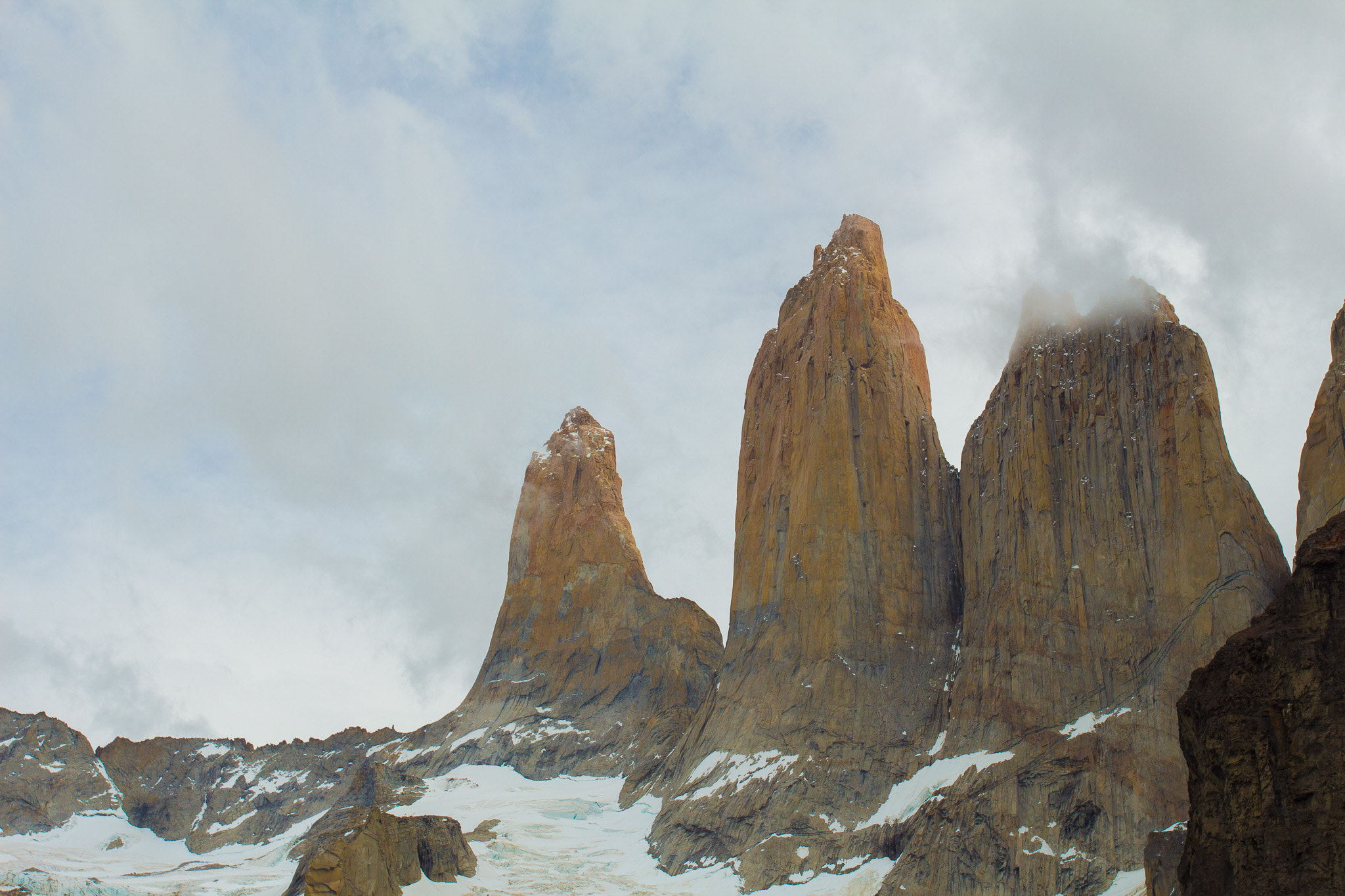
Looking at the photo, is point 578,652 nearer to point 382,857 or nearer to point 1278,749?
point 382,857

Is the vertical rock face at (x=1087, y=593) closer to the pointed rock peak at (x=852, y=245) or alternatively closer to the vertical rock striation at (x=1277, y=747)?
the pointed rock peak at (x=852, y=245)

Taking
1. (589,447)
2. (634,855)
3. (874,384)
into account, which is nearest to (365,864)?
(634,855)

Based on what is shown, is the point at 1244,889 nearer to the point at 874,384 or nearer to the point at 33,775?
the point at 874,384

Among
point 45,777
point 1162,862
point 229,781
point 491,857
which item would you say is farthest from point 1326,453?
point 45,777

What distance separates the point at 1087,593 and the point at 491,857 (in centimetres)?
3708

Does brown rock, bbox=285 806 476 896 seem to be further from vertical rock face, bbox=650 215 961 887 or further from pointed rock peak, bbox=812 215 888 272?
pointed rock peak, bbox=812 215 888 272

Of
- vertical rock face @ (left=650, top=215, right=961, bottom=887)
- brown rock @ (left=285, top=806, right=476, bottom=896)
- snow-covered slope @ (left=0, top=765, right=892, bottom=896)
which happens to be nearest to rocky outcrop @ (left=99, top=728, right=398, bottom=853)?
snow-covered slope @ (left=0, top=765, right=892, bottom=896)

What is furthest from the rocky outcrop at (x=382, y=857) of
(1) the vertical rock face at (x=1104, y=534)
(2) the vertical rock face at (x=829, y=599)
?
(1) the vertical rock face at (x=1104, y=534)

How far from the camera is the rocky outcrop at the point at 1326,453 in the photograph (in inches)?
1925

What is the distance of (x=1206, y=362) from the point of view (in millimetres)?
58656

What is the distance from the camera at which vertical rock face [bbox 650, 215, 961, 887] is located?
215ft

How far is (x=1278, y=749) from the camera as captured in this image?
16.8 m

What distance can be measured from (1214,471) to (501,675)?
63.0 meters

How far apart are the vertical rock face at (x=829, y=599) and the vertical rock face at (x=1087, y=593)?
14.9 ft
